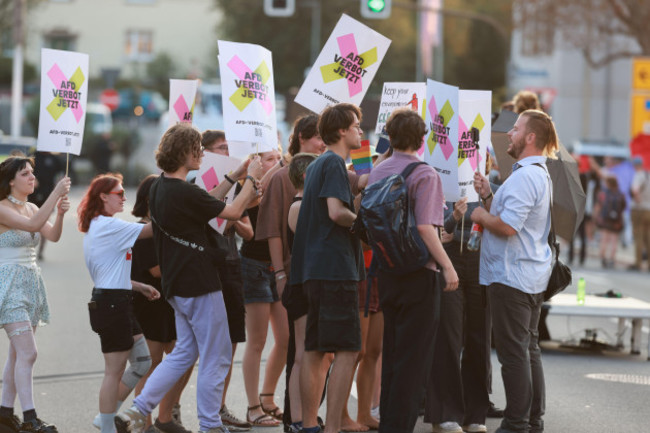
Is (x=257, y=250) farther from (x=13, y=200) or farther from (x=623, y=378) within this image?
(x=623, y=378)

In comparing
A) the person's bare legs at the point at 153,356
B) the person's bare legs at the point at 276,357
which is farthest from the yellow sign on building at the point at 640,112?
the person's bare legs at the point at 153,356

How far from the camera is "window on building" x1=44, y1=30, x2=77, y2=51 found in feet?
234

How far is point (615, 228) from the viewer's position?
74.9 feet

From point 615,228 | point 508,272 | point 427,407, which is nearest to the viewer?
point 508,272

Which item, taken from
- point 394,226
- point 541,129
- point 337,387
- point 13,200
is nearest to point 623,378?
point 541,129

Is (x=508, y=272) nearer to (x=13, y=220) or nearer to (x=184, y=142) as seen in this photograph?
(x=184, y=142)

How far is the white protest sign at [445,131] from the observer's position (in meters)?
7.62

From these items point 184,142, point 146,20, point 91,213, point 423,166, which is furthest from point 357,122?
point 146,20

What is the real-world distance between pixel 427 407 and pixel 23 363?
2.51 meters

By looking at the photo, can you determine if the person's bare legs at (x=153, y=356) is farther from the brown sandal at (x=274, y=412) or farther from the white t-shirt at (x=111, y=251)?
the brown sandal at (x=274, y=412)

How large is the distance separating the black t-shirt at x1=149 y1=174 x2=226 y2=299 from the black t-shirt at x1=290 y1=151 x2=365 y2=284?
20.4 inches

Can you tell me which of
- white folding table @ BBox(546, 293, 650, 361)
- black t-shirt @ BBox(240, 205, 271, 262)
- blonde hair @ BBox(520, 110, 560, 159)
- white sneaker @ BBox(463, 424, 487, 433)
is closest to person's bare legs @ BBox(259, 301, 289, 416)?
black t-shirt @ BBox(240, 205, 271, 262)

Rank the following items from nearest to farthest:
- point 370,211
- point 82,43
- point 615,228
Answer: point 370,211 → point 615,228 → point 82,43

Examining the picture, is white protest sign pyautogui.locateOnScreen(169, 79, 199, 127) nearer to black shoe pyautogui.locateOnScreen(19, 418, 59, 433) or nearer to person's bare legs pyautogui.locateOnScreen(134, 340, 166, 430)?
person's bare legs pyautogui.locateOnScreen(134, 340, 166, 430)
